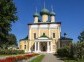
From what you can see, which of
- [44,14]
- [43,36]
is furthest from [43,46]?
[44,14]

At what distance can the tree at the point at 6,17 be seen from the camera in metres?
Answer: 31.9

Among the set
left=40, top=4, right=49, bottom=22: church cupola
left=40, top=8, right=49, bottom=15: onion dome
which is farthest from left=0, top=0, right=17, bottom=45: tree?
left=40, top=8, right=49, bottom=15: onion dome

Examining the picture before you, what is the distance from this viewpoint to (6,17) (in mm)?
32469

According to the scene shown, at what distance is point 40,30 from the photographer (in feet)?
287

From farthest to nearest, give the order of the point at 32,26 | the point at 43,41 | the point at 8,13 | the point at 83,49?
the point at 32,26 < the point at 43,41 < the point at 8,13 < the point at 83,49

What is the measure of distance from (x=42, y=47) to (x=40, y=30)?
19.6 feet

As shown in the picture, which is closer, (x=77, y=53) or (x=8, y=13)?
(x=77, y=53)

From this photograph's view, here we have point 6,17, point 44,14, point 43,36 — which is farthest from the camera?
point 44,14

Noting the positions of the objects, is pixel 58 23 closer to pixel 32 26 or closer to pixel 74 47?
pixel 32 26

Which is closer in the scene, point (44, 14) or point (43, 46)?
point (43, 46)

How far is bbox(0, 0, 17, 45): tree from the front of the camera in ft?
105

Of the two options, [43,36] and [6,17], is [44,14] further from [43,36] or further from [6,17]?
[6,17]

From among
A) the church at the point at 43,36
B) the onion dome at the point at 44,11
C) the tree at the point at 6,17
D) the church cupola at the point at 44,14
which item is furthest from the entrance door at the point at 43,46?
the tree at the point at 6,17

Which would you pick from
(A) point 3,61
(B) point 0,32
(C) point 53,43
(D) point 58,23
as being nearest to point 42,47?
(C) point 53,43
